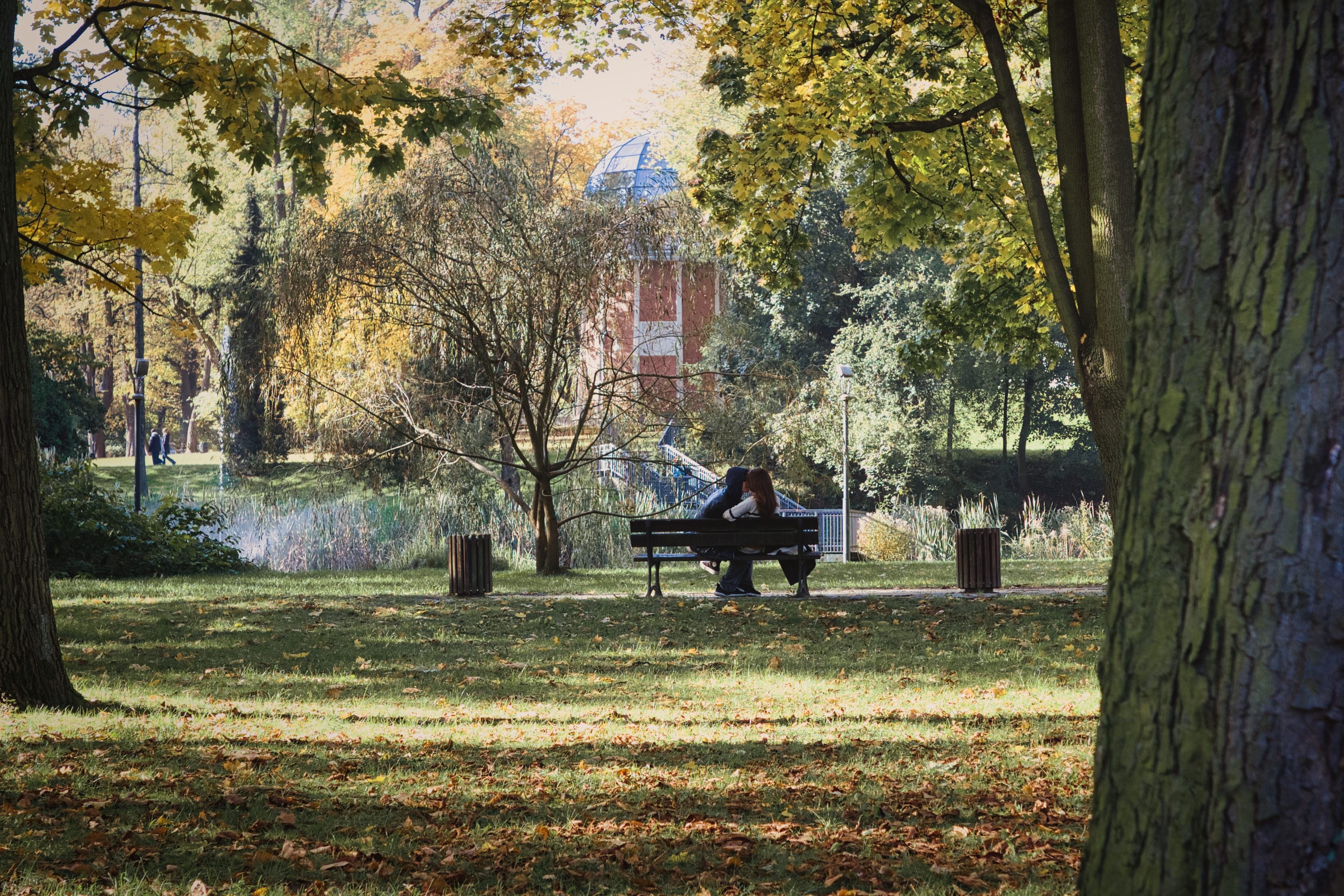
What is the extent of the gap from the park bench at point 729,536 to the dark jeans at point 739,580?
0.22m

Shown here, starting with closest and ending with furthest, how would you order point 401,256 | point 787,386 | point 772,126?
point 772,126, point 401,256, point 787,386

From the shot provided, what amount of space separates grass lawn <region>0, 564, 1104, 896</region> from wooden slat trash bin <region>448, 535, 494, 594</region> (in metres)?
1.63

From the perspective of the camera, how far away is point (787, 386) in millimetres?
16953

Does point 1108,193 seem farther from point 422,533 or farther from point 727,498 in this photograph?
point 422,533

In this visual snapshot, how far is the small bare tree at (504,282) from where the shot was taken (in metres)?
15.6

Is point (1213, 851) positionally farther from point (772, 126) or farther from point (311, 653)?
point (772, 126)

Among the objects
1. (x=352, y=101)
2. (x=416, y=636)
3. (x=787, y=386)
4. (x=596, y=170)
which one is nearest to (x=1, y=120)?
(x=352, y=101)

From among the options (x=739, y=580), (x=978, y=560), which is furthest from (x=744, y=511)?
(x=978, y=560)

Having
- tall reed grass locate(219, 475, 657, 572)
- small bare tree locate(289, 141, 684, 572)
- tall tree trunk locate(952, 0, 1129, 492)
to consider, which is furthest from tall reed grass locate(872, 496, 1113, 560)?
tall tree trunk locate(952, 0, 1129, 492)

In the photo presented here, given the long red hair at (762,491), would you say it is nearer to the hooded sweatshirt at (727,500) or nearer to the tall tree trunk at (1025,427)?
the hooded sweatshirt at (727,500)

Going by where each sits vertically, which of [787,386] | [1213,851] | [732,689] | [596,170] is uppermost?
[596,170]

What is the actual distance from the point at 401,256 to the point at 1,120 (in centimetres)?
871

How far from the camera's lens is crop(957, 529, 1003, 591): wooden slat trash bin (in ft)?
43.3

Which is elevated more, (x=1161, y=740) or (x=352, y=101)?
(x=352, y=101)
